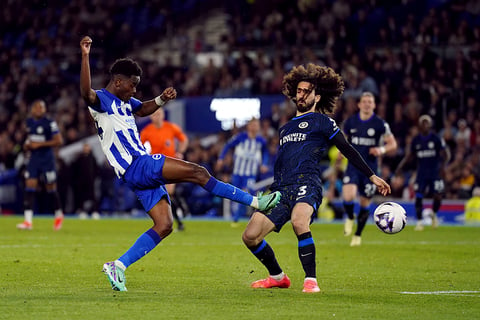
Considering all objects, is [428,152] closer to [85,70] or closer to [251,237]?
[251,237]

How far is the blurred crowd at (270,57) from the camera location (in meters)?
26.4

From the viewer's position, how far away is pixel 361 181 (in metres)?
16.6

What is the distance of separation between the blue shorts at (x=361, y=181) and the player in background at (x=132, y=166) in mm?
7575

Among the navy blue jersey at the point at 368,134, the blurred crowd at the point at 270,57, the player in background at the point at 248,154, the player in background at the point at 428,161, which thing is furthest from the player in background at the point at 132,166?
the blurred crowd at the point at 270,57

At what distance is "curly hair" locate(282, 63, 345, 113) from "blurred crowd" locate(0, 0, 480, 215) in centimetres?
1448

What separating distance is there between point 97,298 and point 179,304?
85 centimetres

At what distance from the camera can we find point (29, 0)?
39531mm

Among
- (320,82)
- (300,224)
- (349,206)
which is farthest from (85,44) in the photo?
(349,206)

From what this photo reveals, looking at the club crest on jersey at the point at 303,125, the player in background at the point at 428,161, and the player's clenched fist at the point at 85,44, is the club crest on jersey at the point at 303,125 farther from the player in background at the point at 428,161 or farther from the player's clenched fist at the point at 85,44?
the player in background at the point at 428,161

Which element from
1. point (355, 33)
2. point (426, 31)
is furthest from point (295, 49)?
point (426, 31)

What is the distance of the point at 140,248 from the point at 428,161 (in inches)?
545

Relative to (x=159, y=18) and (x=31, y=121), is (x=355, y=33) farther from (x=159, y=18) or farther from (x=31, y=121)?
(x=31, y=121)

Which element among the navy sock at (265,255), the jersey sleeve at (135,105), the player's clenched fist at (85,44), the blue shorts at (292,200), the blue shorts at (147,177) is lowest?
the navy sock at (265,255)

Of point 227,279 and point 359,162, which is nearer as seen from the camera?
point 359,162
